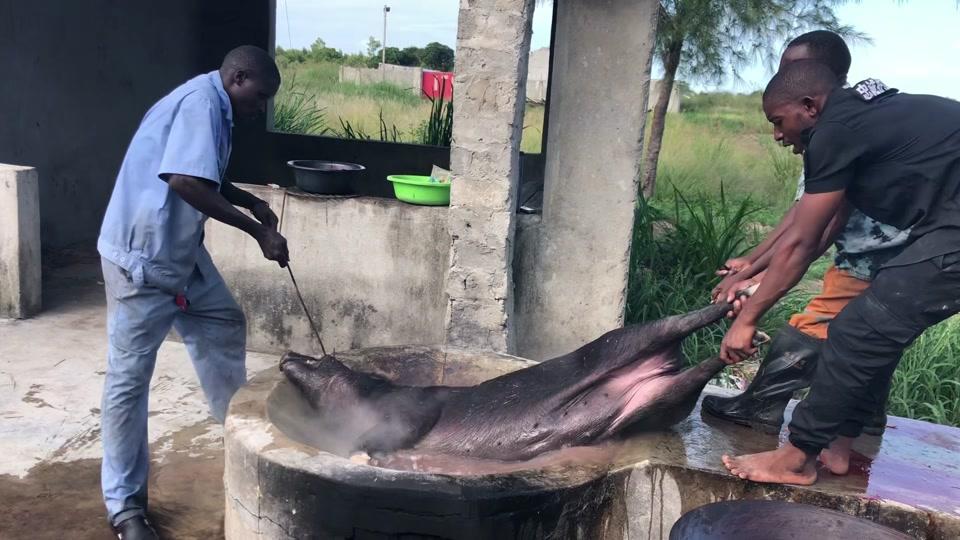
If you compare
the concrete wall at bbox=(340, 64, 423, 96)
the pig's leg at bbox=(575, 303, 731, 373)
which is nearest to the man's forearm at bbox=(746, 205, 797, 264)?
the pig's leg at bbox=(575, 303, 731, 373)

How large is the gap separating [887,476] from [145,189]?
283 cm

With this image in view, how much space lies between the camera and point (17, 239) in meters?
5.57

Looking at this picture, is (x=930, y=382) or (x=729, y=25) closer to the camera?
(x=930, y=382)

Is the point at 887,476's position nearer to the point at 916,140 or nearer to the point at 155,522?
the point at 916,140

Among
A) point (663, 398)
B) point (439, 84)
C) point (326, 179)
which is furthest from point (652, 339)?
point (439, 84)

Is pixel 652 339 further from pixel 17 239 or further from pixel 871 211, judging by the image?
pixel 17 239

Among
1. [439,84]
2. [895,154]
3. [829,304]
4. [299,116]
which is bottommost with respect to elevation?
[829,304]

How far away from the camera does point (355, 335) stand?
5.15m

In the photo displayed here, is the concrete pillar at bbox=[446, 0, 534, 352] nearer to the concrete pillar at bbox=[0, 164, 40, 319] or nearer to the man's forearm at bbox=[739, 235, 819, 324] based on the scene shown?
the man's forearm at bbox=[739, 235, 819, 324]

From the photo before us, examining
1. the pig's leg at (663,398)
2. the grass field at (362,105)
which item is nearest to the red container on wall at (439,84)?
the grass field at (362,105)

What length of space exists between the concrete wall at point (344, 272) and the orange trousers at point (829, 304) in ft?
7.25

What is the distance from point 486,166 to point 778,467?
2.32m

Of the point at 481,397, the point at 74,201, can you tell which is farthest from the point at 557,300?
the point at 74,201

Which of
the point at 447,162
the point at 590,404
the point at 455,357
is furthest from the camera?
the point at 447,162
